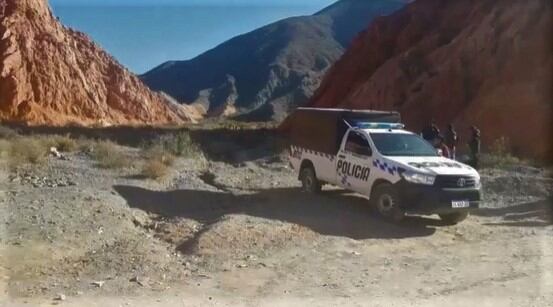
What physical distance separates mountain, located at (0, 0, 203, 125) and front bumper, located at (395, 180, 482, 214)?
33492 mm

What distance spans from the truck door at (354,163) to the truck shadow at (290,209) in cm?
49

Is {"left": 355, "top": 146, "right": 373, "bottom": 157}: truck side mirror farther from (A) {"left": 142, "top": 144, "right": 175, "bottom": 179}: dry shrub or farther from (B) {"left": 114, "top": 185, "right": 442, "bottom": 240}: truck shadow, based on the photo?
(A) {"left": 142, "top": 144, "right": 175, "bottom": 179}: dry shrub

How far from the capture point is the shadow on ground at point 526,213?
16172 millimetres

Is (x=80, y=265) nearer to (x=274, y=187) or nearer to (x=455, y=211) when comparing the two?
(x=455, y=211)

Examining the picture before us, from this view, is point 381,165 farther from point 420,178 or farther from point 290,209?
point 290,209

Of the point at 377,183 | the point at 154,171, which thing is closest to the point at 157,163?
the point at 154,171

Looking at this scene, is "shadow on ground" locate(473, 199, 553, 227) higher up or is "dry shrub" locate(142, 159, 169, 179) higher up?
"dry shrub" locate(142, 159, 169, 179)

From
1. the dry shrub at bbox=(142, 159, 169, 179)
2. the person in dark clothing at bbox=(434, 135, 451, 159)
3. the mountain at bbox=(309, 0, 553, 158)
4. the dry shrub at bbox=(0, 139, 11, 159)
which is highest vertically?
the mountain at bbox=(309, 0, 553, 158)

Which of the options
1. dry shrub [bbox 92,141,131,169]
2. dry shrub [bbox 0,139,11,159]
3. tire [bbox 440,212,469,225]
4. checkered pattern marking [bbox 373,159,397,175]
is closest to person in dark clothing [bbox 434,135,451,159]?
tire [bbox 440,212,469,225]

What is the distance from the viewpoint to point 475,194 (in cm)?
1501

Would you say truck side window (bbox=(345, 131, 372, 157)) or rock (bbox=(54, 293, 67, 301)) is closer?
rock (bbox=(54, 293, 67, 301))

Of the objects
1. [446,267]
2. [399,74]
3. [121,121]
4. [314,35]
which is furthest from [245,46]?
[446,267]

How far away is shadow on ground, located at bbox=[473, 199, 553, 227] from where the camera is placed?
53.1ft

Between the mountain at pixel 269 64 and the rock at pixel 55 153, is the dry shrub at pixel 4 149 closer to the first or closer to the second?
the rock at pixel 55 153
